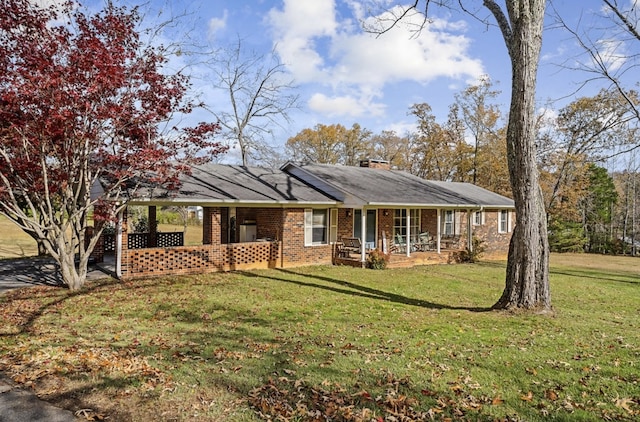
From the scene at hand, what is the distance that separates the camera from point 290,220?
15070 millimetres

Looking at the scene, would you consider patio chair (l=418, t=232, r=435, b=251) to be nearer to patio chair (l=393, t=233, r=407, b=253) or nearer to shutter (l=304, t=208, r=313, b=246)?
patio chair (l=393, t=233, r=407, b=253)

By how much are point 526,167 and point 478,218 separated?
14503 millimetres

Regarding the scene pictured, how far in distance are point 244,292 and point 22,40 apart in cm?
731

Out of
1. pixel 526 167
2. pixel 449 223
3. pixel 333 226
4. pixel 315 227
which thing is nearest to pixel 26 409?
pixel 526 167

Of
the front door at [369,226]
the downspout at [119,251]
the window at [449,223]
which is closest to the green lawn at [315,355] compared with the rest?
the downspout at [119,251]

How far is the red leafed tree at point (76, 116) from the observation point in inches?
334

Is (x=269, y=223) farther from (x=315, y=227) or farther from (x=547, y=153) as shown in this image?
(x=547, y=153)

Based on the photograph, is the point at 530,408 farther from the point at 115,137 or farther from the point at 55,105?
the point at 115,137

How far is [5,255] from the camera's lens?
17750mm

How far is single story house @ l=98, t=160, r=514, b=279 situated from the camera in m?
12.8

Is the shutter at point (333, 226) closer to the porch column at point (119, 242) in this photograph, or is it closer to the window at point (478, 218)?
the porch column at point (119, 242)

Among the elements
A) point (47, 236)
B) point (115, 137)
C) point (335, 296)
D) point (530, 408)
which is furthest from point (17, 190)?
point (530, 408)

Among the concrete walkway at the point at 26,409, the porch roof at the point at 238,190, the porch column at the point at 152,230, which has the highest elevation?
the porch roof at the point at 238,190

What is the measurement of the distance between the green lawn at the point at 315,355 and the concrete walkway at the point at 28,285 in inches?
6.3
